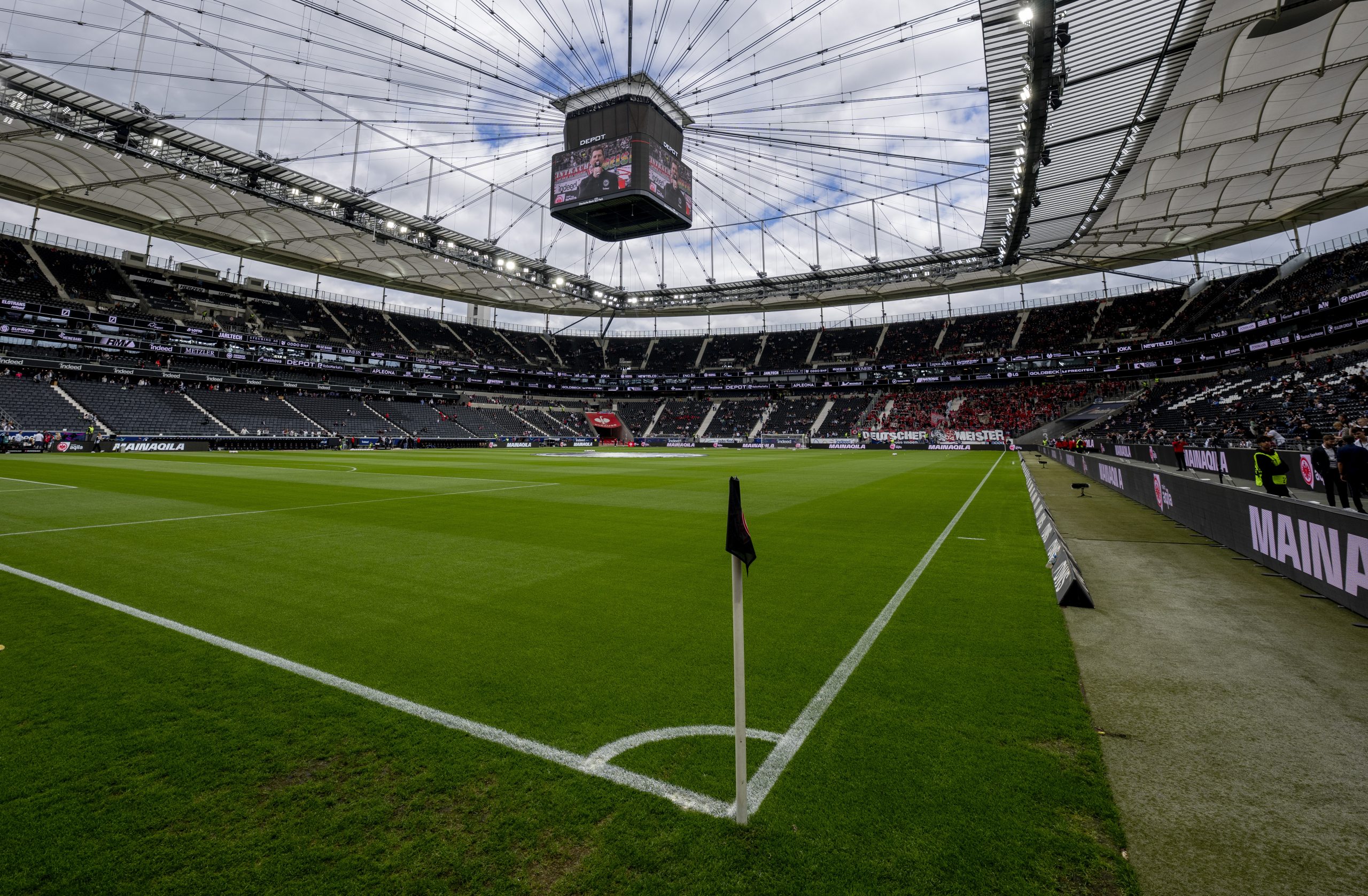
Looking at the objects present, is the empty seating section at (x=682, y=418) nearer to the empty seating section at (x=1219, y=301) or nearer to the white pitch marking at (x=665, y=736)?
the empty seating section at (x=1219, y=301)

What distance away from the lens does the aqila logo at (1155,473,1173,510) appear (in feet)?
43.3

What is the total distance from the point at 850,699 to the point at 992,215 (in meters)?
37.0

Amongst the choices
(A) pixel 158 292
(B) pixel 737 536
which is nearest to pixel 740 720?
(B) pixel 737 536

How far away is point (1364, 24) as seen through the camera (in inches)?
725

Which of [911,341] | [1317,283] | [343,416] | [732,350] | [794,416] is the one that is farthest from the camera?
[732,350]

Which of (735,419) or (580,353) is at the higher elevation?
(580,353)

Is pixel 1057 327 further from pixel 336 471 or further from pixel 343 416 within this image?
pixel 343 416

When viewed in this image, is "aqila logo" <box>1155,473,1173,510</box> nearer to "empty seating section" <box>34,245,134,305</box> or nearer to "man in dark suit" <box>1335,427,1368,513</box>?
"man in dark suit" <box>1335,427,1368,513</box>

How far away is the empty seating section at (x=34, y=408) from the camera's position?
40.4m

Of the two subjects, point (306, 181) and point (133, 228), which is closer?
point (306, 181)

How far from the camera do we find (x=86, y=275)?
52.4m

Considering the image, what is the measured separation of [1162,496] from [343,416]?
6921 centimetres

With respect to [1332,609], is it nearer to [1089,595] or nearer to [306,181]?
[1089,595]

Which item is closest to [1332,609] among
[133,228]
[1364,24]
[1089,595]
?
[1089,595]
